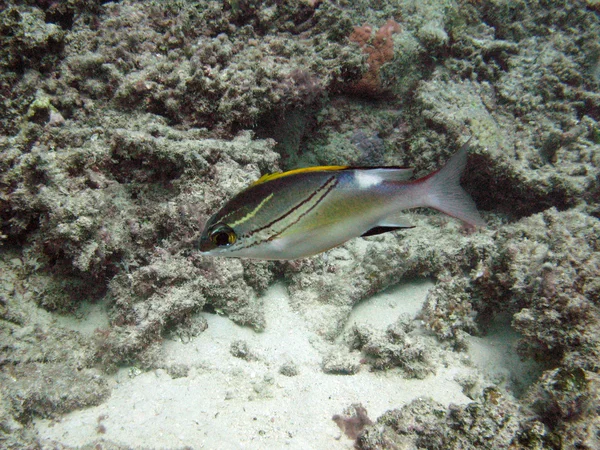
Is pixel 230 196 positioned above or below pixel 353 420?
above

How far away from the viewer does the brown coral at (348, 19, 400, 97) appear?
17.6ft

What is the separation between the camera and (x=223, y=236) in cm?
161

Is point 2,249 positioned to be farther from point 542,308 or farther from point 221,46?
point 542,308

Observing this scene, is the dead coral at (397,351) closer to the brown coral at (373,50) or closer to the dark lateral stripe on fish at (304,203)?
the dark lateral stripe on fish at (304,203)

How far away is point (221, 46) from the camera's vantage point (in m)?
4.29

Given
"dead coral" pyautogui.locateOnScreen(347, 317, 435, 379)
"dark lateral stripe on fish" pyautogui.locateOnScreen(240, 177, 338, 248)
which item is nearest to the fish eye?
"dark lateral stripe on fish" pyautogui.locateOnScreen(240, 177, 338, 248)

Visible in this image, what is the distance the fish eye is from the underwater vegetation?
1978 millimetres

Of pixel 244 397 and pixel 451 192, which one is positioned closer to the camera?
pixel 451 192

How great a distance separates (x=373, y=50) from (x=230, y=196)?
3750 mm

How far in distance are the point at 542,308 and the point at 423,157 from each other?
2.97 metres

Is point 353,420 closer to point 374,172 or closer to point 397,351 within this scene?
point 397,351

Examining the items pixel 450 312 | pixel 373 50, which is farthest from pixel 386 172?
pixel 373 50

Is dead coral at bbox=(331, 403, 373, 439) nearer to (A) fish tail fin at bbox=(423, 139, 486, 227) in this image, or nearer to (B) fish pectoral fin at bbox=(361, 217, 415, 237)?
(B) fish pectoral fin at bbox=(361, 217, 415, 237)

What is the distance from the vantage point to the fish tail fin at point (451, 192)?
5.35ft
